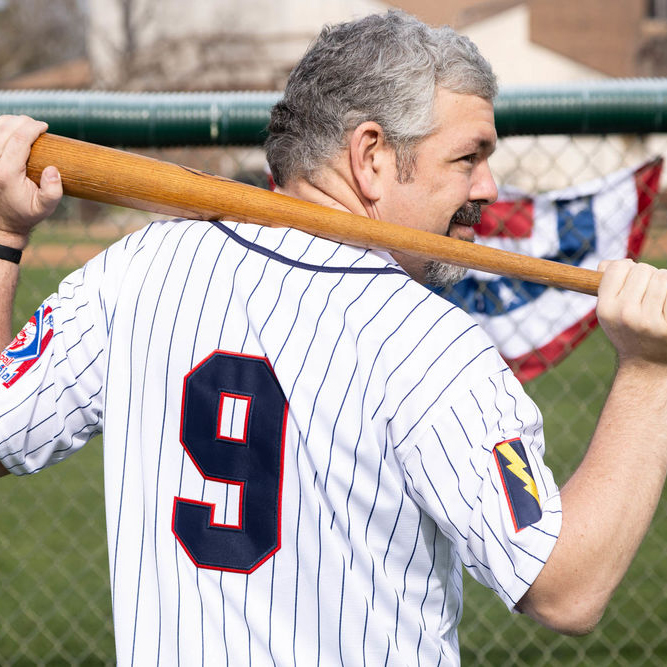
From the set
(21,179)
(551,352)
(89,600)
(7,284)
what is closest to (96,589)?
(89,600)

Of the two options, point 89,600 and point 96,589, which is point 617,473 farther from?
point 96,589

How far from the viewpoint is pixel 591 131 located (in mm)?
2896

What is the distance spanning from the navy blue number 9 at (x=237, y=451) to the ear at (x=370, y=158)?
0.34 meters

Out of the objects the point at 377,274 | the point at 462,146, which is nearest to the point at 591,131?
the point at 462,146

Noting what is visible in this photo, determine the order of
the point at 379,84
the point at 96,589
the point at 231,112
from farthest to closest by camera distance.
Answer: the point at 96,589, the point at 231,112, the point at 379,84

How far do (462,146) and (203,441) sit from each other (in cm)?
59

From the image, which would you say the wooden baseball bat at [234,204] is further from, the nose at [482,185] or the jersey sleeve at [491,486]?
the jersey sleeve at [491,486]

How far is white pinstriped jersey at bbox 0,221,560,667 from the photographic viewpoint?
1.25m

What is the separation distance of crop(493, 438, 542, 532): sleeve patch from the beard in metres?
0.43

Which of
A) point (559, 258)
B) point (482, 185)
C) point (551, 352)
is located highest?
point (482, 185)

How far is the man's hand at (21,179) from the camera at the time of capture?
150cm

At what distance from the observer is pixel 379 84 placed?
1489mm

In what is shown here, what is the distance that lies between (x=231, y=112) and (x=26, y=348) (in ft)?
4.74

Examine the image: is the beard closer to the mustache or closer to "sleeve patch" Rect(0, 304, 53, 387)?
the mustache
